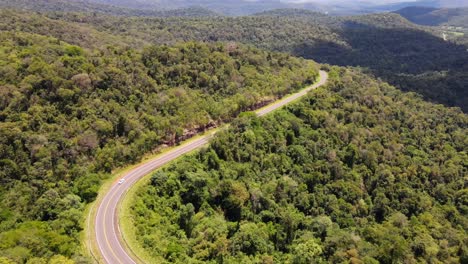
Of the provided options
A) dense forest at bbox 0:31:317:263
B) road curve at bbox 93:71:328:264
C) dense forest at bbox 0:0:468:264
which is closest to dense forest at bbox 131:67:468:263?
dense forest at bbox 0:0:468:264

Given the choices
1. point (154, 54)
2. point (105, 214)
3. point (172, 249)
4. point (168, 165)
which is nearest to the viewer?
point (172, 249)

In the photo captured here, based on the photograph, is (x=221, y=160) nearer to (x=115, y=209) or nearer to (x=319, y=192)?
(x=319, y=192)

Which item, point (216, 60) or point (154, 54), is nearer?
point (154, 54)

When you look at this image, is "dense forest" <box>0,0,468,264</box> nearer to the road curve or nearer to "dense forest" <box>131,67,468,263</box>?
"dense forest" <box>131,67,468,263</box>

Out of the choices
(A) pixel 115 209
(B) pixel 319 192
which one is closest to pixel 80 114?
(A) pixel 115 209

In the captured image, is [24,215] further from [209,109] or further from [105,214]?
[209,109]

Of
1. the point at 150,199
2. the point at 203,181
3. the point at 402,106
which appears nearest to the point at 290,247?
the point at 203,181
